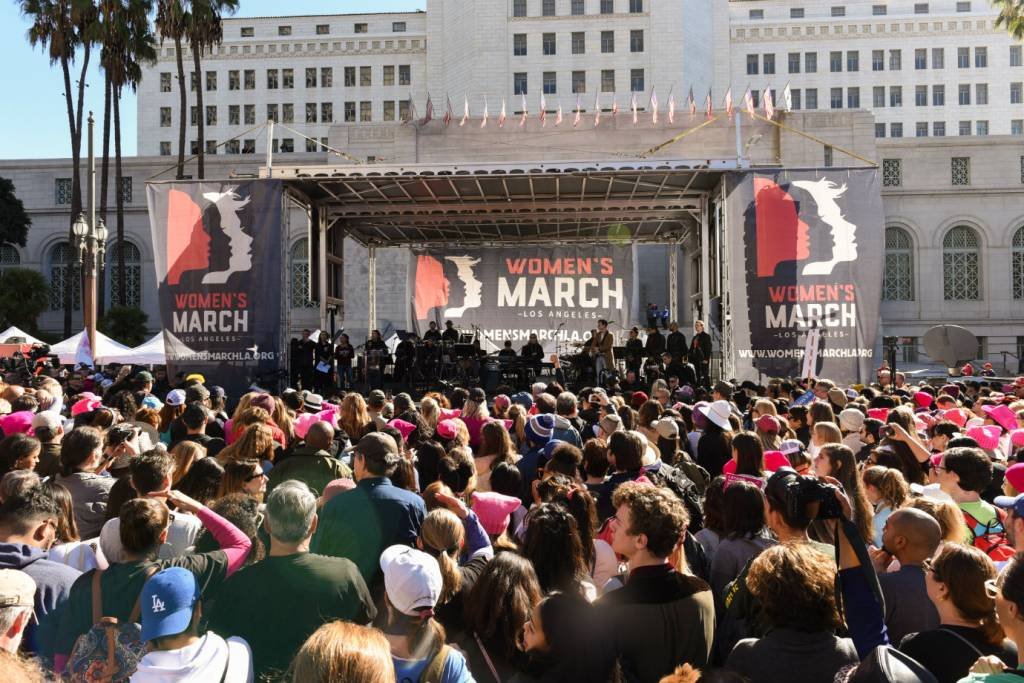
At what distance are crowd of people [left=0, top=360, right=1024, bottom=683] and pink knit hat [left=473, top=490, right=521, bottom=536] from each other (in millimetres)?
12

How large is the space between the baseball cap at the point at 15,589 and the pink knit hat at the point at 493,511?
96.5 inches

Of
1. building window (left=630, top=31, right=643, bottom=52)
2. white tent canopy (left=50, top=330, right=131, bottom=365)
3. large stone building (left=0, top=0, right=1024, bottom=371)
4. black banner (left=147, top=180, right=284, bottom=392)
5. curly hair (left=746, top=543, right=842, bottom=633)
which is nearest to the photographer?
curly hair (left=746, top=543, right=842, bottom=633)

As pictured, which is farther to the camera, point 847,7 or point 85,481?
point 847,7

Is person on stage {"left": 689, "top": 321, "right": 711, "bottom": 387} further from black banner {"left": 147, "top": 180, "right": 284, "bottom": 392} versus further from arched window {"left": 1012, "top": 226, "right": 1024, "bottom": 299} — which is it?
arched window {"left": 1012, "top": 226, "right": 1024, "bottom": 299}

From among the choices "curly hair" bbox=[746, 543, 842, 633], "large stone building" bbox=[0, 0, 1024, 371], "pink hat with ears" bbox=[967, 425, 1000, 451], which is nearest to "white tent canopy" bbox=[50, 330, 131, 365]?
"large stone building" bbox=[0, 0, 1024, 371]

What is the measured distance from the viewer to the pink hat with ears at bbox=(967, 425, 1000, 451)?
7199 mm

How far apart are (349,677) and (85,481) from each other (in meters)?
3.44

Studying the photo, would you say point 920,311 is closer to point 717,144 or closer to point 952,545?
point 717,144

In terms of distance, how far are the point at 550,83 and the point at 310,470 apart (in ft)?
184

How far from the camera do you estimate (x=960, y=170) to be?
128 ft

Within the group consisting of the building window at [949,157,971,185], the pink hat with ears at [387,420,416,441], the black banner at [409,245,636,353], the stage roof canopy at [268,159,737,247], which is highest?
Answer: the building window at [949,157,971,185]

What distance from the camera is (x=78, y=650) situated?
2998mm

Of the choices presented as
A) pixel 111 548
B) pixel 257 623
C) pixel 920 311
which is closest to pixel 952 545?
pixel 257 623

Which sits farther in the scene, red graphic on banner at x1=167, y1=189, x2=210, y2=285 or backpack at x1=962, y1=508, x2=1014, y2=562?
red graphic on banner at x1=167, y1=189, x2=210, y2=285
